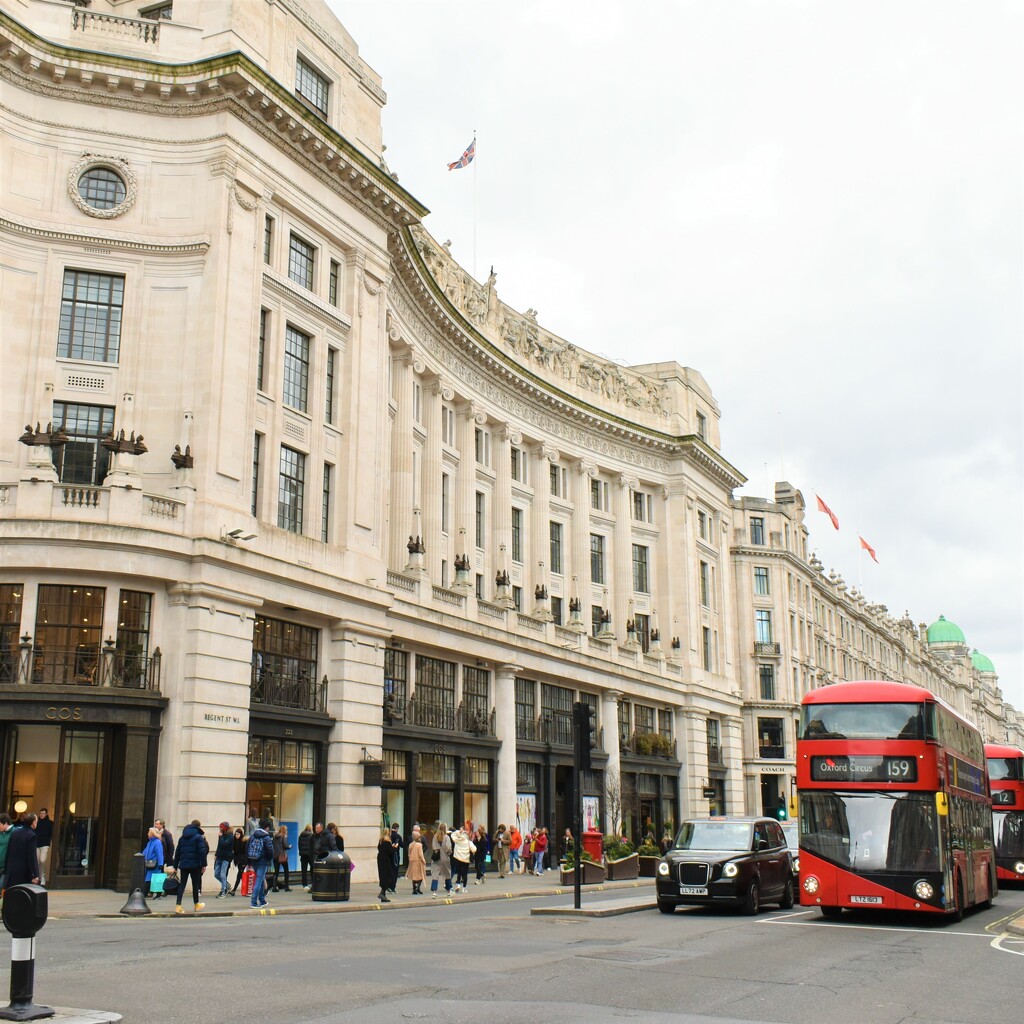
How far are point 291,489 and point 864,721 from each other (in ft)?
56.2

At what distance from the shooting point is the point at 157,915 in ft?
72.4

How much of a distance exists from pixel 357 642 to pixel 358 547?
2796mm

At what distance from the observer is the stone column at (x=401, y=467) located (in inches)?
1604

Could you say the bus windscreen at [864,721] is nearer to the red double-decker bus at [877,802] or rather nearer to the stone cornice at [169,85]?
the red double-decker bus at [877,802]

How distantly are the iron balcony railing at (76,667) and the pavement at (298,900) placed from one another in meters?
4.43

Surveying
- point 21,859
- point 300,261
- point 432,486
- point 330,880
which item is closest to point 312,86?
point 300,261

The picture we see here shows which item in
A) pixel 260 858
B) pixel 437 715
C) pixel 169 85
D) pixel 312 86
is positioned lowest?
pixel 260 858

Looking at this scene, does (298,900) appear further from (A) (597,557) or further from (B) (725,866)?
(A) (597,557)

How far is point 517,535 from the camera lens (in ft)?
173

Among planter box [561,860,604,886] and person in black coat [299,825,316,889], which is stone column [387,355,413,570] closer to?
planter box [561,860,604,886]

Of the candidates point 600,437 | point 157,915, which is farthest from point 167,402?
point 600,437

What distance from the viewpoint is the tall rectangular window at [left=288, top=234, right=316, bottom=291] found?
3394cm

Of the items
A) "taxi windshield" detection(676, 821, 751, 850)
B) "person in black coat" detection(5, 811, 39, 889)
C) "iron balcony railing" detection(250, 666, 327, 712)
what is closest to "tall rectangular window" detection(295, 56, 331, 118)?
"iron balcony railing" detection(250, 666, 327, 712)

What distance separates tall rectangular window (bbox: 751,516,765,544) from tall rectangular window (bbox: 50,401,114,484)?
60.0 meters
